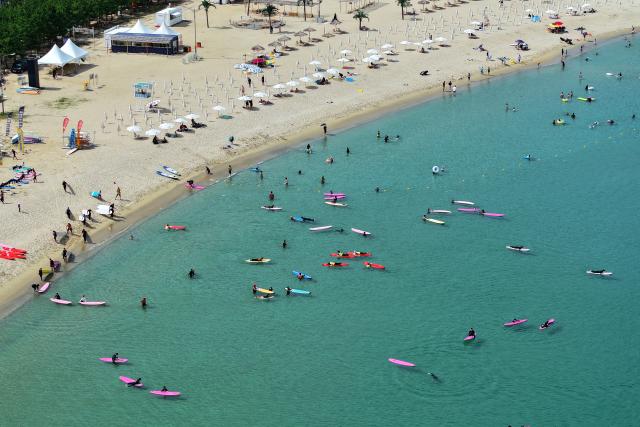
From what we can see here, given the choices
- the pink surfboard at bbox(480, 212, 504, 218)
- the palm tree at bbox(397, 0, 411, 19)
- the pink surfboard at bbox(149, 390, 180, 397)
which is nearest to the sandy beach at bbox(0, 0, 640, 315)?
the palm tree at bbox(397, 0, 411, 19)

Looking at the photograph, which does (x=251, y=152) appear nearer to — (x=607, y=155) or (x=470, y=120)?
(x=470, y=120)

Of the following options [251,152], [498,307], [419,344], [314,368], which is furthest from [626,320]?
[251,152]

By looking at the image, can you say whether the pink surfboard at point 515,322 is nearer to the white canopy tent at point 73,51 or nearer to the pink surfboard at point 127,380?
the pink surfboard at point 127,380

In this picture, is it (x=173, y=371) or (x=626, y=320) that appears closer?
(x=173, y=371)

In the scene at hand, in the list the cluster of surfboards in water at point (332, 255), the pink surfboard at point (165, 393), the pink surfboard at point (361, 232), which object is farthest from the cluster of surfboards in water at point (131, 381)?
the pink surfboard at point (361, 232)

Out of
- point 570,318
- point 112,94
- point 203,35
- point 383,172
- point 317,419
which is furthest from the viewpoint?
point 203,35

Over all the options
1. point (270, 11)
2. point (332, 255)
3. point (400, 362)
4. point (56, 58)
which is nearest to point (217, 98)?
point (56, 58)
